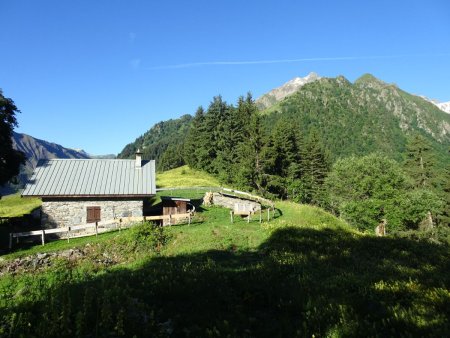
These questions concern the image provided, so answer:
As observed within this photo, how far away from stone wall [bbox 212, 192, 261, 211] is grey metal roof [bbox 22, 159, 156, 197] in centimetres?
960

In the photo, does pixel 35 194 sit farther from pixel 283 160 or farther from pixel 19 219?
pixel 283 160

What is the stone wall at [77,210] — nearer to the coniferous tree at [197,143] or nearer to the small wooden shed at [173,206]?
the small wooden shed at [173,206]

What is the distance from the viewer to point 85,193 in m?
32.1

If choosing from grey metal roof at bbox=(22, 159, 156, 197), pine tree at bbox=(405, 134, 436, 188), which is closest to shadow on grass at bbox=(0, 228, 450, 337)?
grey metal roof at bbox=(22, 159, 156, 197)

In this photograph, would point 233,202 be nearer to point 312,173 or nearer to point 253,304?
point 312,173

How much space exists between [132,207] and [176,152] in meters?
108

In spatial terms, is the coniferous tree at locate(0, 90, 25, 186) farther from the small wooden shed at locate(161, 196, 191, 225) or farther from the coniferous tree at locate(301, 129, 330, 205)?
the coniferous tree at locate(301, 129, 330, 205)

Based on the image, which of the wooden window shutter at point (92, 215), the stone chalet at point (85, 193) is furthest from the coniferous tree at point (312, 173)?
the wooden window shutter at point (92, 215)

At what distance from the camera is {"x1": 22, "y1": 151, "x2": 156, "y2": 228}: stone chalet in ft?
104

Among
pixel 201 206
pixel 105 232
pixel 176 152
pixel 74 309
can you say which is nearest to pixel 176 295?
pixel 74 309

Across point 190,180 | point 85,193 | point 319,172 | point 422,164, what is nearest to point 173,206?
point 85,193

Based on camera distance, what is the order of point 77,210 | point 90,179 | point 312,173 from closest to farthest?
point 77,210, point 90,179, point 312,173

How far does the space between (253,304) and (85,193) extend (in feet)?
90.6

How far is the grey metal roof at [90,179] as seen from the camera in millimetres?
32156
